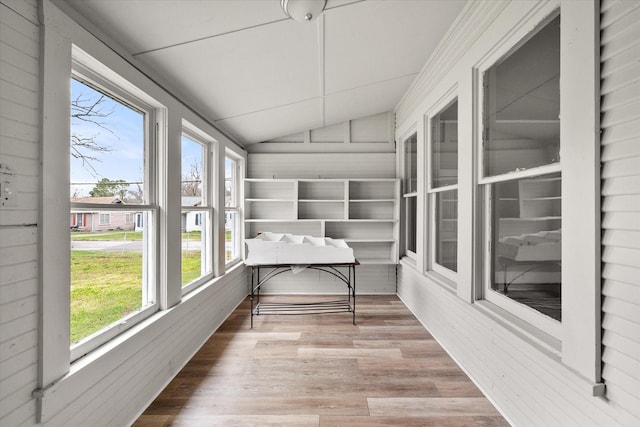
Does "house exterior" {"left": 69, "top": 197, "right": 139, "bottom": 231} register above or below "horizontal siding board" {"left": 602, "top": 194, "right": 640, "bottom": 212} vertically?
below

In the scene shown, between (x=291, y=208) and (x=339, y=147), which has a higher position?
(x=339, y=147)

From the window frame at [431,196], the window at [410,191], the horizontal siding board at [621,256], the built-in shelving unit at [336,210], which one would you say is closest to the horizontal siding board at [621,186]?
the horizontal siding board at [621,256]

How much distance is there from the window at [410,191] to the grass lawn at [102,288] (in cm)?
312

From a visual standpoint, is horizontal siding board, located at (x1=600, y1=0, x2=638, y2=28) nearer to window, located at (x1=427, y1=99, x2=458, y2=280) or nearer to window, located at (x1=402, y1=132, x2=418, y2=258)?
window, located at (x1=427, y1=99, x2=458, y2=280)

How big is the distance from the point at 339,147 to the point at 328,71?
192 centimetres

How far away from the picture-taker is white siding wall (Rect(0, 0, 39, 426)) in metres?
1.15

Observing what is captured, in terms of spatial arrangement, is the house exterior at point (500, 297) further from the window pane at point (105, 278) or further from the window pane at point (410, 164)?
the window pane at point (410, 164)

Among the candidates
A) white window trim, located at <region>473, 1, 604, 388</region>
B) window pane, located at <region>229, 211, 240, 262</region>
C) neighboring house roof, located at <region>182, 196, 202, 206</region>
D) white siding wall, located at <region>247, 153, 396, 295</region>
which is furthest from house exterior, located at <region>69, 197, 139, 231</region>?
white siding wall, located at <region>247, 153, 396, 295</region>

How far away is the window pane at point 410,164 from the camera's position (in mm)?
3968

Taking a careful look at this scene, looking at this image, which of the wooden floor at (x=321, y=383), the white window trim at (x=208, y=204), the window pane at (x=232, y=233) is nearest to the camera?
the wooden floor at (x=321, y=383)

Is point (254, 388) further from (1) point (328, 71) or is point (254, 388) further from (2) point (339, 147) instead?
(2) point (339, 147)

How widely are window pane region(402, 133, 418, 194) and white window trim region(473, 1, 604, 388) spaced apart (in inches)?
97.9

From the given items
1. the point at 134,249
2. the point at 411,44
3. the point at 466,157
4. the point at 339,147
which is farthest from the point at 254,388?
the point at 339,147

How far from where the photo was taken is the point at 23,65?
1226 mm
